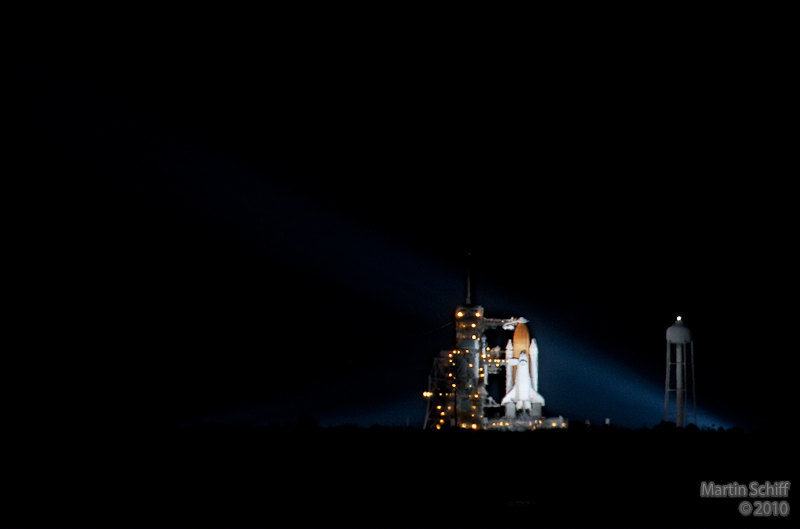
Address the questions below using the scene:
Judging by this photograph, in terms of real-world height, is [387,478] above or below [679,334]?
below

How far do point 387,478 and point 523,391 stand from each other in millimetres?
23080

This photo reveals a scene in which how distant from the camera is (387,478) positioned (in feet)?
171

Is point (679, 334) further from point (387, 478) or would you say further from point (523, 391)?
point (387, 478)

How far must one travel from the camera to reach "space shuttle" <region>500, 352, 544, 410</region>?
73.4 meters

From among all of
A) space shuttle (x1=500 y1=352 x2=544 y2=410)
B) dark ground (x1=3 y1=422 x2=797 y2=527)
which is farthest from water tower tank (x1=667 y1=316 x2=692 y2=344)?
space shuttle (x1=500 y1=352 x2=544 y2=410)

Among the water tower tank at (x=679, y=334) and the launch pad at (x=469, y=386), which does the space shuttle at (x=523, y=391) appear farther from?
the water tower tank at (x=679, y=334)

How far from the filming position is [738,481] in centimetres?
4900

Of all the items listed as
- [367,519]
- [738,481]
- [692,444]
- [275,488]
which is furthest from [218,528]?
[692,444]

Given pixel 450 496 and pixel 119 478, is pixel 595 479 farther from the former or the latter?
pixel 119 478

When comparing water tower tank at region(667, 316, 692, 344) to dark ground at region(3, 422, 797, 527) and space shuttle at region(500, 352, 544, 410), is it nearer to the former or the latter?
dark ground at region(3, 422, 797, 527)

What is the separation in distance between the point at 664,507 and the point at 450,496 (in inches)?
347

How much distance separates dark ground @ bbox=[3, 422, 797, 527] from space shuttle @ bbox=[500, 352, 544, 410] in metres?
7.26

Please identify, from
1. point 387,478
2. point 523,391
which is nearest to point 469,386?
point 523,391

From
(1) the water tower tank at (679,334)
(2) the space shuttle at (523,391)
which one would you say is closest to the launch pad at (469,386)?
(2) the space shuttle at (523,391)
